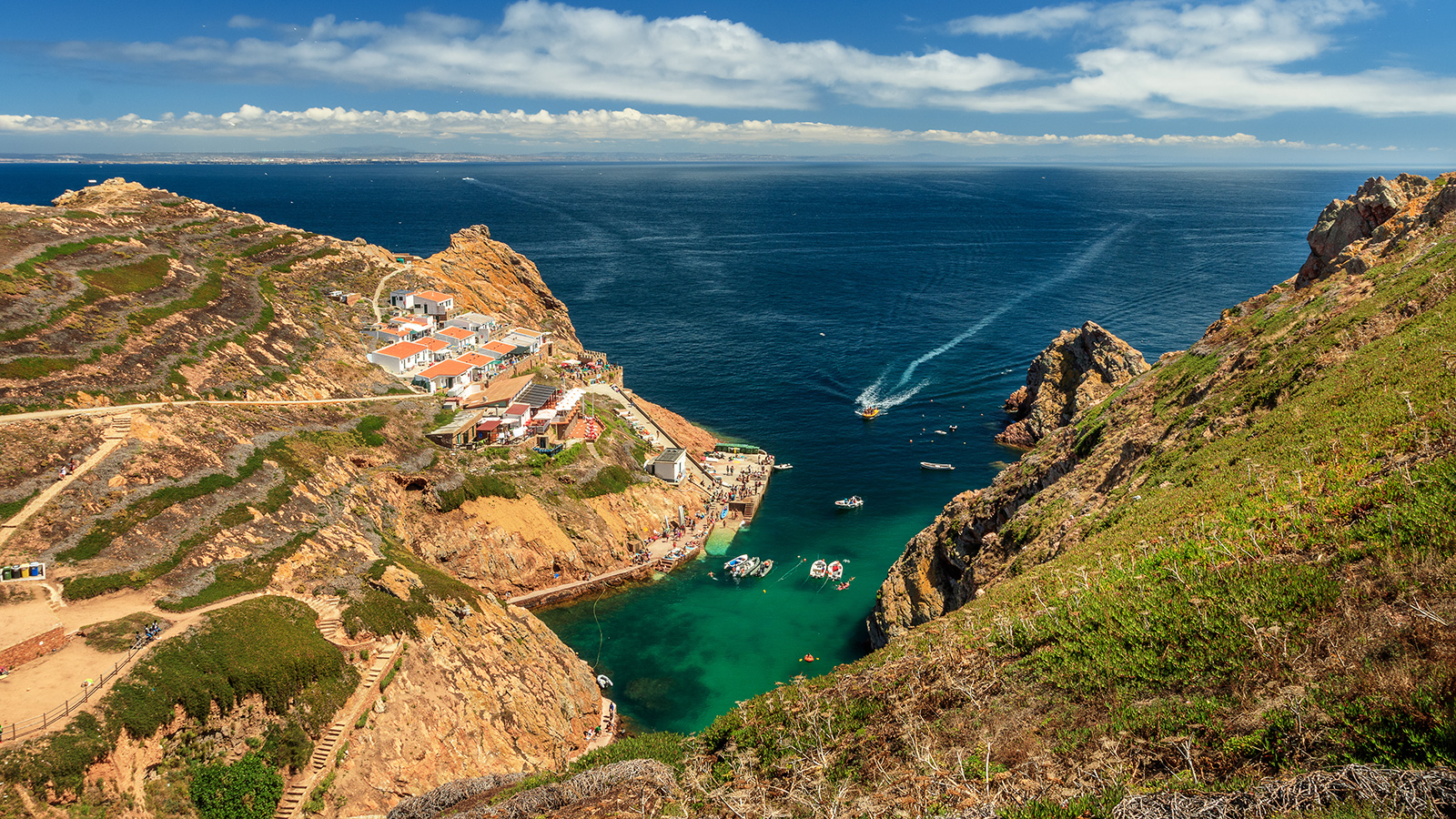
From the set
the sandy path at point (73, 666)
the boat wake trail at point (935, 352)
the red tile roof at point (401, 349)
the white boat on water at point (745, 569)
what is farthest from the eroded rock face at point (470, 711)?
the boat wake trail at point (935, 352)

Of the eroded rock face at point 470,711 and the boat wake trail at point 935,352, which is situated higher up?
the boat wake trail at point 935,352

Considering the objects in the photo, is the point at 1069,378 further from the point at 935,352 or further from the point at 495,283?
the point at 495,283

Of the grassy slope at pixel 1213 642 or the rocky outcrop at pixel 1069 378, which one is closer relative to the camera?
the grassy slope at pixel 1213 642

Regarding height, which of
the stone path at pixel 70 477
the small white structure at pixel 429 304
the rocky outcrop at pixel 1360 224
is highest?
the rocky outcrop at pixel 1360 224

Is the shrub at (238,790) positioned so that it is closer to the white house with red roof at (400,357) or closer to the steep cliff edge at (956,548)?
the steep cliff edge at (956,548)

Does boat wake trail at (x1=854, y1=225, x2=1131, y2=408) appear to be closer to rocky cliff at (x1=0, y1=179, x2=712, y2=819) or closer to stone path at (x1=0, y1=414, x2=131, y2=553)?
rocky cliff at (x1=0, y1=179, x2=712, y2=819)

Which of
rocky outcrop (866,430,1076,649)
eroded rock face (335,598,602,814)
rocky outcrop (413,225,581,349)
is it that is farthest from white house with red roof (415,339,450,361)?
rocky outcrop (866,430,1076,649)
